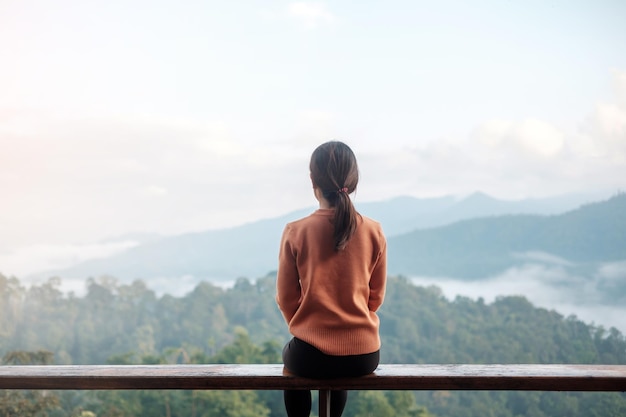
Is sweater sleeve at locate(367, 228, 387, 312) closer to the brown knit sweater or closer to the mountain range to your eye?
the brown knit sweater

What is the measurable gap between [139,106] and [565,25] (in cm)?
560

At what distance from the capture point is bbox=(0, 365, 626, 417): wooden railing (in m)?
1.74

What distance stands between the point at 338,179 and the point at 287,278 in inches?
12.4

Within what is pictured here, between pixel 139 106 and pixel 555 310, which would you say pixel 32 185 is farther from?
pixel 555 310

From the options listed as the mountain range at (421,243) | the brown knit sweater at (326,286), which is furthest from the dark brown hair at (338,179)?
the mountain range at (421,243)

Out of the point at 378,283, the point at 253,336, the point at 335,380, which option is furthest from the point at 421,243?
Answer: the point at 335,380

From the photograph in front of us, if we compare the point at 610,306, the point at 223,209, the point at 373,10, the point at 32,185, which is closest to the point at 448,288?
the point at 610,306

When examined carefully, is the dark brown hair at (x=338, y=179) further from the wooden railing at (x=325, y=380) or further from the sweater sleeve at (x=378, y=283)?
the wooden railing at (x=325, y=380)

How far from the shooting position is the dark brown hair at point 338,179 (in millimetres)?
1737

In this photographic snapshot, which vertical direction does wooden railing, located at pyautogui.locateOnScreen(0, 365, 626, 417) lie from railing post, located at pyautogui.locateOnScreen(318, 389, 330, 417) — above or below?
above

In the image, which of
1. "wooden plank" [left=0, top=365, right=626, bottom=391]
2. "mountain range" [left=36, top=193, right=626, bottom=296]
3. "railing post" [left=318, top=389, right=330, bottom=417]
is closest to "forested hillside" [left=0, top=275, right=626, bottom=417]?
"mountain range" [left=36, top=193, right=626, bottom=296]

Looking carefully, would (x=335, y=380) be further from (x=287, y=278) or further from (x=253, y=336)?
(x=253, y=336)

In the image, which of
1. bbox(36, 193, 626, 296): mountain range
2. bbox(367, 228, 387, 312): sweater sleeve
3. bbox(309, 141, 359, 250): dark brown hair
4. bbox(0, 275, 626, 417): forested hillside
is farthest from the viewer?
bbox(36, 193, 626, 296): mountain range

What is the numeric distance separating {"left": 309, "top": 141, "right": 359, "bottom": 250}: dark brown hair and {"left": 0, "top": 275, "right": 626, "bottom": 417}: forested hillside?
21.1ft
